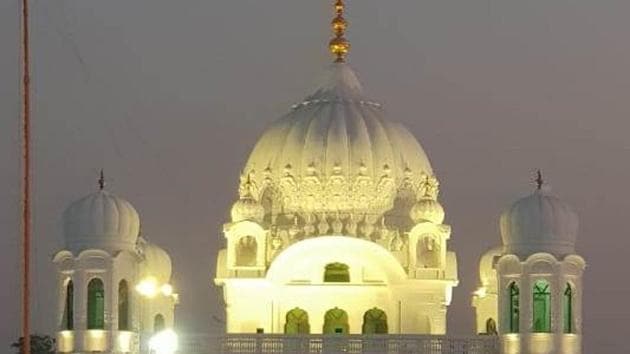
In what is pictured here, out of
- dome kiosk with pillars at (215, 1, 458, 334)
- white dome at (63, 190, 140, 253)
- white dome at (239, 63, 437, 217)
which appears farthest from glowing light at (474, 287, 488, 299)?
white dome at (63, 190, 140, 253)

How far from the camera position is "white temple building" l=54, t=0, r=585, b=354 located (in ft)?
175

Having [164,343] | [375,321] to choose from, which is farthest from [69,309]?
[375,321]

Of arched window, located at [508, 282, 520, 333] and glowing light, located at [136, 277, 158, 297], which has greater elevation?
glowing light, located at [136, 277, 158, 297]

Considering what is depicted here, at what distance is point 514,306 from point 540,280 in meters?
0.87

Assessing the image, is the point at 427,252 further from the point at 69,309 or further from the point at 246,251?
the point at 69,309

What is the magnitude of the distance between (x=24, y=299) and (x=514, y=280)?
14.1 meters

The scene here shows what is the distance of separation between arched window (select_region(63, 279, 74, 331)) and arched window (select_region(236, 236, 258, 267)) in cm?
625

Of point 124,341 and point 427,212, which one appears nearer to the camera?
point 124,341

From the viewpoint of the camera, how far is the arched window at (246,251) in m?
58.6

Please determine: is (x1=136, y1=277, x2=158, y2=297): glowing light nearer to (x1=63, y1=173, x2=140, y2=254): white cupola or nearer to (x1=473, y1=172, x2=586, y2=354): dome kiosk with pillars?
(x1=63, y1=173, x2=140, y2=254): white cupola

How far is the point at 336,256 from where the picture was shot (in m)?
58.3

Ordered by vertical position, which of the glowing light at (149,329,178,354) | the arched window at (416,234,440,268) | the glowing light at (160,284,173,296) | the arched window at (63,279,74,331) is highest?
the arched window at (416,234,440,268)

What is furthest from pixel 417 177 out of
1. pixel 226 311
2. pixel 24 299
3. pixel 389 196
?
pixel 24 299

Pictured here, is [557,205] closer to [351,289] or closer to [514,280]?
[514,280]
